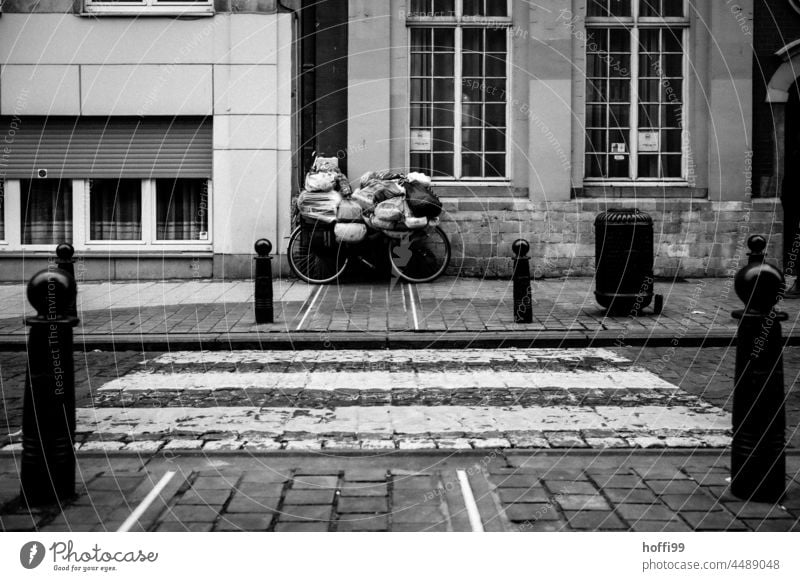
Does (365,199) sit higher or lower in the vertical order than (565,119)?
lower

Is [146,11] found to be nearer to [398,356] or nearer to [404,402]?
[398,356]

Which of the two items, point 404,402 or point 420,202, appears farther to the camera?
point 420,202

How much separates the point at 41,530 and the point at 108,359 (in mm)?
4783

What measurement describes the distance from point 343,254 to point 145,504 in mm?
9471

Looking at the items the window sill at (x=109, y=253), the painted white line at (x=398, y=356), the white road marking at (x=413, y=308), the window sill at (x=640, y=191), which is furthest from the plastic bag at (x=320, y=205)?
the painted white line at (x=398, y=356)

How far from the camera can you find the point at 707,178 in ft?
47.8

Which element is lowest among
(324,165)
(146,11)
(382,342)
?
(382,342)

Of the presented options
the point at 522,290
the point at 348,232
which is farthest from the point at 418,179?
the point at 522,290

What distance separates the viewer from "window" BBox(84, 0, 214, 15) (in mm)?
14078

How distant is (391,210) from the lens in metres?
12.6

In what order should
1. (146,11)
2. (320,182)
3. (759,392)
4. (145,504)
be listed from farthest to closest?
(146,11) → (320,182) → (759,392) → (145,504)

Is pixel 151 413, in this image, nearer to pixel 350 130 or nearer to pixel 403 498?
pixel 403 498

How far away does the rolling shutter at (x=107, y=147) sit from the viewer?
14234mm

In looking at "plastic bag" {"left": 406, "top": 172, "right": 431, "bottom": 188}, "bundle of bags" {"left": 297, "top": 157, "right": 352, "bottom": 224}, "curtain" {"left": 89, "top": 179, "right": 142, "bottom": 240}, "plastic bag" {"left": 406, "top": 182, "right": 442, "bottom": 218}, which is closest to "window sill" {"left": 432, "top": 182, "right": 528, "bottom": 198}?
"plastic bag" {"left": 406, "top": 172, "right": 431, "bottom": 188}
